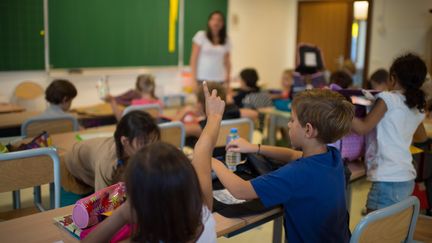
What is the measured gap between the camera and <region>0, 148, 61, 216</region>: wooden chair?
6.82 feet

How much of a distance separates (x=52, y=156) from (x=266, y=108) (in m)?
3.37

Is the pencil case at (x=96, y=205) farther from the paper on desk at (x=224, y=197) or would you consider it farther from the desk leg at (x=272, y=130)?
the desk leg at (x=272, y=130)

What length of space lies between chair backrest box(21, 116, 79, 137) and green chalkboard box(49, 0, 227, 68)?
7.53 ft

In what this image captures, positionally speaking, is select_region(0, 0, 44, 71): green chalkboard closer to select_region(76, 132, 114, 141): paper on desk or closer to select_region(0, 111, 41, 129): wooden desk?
select_region(0, 111, 41, 129): wooden desk

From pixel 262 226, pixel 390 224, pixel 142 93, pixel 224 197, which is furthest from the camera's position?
pixel 142 93

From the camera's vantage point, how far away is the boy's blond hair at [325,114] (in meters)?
1.76

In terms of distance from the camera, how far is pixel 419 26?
22.2ft

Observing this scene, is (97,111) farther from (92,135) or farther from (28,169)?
(28,169)

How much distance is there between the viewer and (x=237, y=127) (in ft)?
11.0

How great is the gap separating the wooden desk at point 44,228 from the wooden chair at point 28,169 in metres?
0.39

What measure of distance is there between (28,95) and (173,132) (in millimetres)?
3032

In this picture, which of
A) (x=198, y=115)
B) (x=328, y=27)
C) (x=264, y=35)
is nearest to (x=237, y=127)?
(x=198, y=115)

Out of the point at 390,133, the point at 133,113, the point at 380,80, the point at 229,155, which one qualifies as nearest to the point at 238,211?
the point at 229,155

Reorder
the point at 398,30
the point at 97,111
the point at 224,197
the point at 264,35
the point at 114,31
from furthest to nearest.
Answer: the point at 264,35 → the point at 398,30 → the point at 114,31 → the point at 97,111 → the point at 224,197
